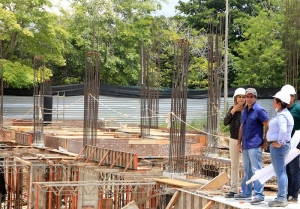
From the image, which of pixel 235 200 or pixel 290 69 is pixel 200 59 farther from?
pixel 235 200

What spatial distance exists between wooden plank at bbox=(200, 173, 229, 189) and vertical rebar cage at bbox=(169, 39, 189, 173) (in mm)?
3537

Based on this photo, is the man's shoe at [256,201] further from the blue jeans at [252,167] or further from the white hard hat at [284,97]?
the white hard hat at [284,97]

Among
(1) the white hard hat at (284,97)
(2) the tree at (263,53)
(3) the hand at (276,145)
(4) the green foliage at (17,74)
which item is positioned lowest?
(3) the hand at (276,145)

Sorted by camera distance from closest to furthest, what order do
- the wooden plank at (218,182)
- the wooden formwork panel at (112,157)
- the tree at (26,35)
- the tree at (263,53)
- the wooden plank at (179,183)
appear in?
the wooden plank at (218,182) → the wooden plank at (179,183) → the wooden formwork panel at (112,157) → the tree at (26,35) → the tree at (263,53)

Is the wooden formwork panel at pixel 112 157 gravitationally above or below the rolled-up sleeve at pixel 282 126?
below

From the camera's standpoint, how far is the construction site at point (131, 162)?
1285 cm

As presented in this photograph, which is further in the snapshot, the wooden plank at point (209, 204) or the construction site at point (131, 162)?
the construction site at point (131, 162)

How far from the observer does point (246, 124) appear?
31.4 ft

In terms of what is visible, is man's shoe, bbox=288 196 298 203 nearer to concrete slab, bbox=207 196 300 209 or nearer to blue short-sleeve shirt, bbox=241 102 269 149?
concrete slab, bbox=207 196 300 209

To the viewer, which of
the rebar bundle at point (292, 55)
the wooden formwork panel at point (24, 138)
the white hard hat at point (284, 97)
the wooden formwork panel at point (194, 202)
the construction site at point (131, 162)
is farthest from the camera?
the wooden formwork panel at point (24, 138)

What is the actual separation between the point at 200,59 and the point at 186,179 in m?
26.5

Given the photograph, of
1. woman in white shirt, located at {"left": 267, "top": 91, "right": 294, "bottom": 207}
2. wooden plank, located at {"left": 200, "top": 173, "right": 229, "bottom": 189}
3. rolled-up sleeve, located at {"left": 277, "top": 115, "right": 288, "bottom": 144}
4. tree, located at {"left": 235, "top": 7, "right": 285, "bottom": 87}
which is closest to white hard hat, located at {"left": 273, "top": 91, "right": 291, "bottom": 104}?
woman in white shirt, located at {"left": 267, "top": 91, "right": 294, "bottom": 207}

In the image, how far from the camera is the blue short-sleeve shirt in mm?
9492

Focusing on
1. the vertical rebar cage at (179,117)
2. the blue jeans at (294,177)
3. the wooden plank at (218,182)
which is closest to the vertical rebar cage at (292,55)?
the vertical rebar cage at (179,117)
